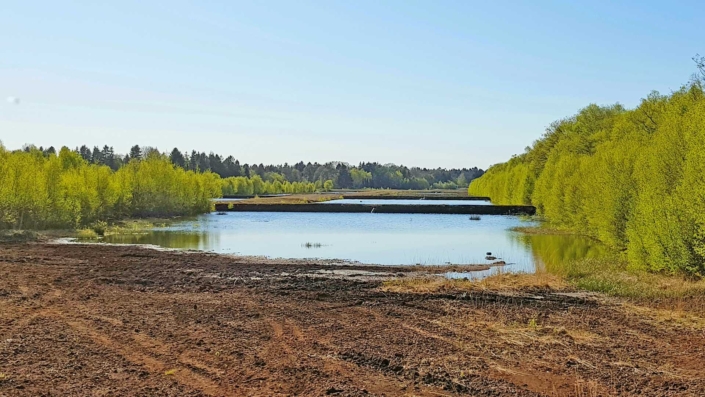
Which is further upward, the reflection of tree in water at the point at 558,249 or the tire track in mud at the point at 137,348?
the tire track in mud at the point at 137,348

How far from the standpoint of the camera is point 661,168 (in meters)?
27.3

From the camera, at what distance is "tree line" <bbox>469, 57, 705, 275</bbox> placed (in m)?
23.3

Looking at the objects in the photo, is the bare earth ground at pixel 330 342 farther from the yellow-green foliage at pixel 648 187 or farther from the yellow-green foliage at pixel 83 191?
the yellow-green foliage at pixel 83 191

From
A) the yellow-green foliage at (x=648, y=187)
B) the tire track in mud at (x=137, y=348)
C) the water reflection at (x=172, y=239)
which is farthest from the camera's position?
the water reflection at (x=172, y=239)

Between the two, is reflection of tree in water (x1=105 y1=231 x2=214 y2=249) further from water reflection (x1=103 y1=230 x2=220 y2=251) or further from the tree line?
the tree line

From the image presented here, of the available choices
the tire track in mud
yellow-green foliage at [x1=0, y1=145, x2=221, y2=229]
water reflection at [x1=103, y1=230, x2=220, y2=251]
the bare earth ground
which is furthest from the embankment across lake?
the tire track in mud

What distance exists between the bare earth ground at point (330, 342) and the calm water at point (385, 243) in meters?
10.9

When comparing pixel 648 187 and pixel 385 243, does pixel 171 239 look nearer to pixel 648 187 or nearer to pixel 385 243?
pixel 385 243

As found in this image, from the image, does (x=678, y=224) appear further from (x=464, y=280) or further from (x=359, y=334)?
(x=359, y=334)

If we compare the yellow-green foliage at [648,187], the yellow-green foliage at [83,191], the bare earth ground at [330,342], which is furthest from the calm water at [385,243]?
the bare earth ground at [330,342]

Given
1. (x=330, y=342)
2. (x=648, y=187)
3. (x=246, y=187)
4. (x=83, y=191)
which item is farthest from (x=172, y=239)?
(x=246, y=187)

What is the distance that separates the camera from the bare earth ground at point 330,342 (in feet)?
33.1

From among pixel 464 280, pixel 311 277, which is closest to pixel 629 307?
pixel 464 280

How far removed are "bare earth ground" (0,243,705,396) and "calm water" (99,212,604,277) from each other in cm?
1085
